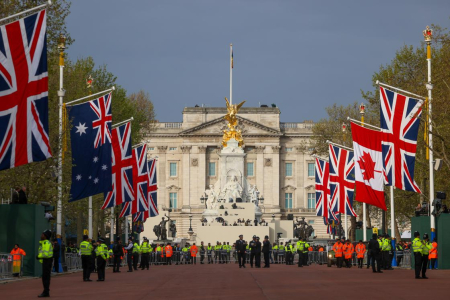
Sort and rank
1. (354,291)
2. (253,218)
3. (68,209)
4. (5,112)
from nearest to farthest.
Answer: (354,291) → (5,112) → (68,209) → (253,218)

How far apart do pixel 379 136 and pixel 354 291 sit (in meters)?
17.1

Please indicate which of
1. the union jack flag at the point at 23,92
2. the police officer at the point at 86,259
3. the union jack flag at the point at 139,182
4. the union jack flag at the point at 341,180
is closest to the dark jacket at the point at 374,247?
the police officer at the point at 86,259

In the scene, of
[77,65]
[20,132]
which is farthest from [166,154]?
[20,132]

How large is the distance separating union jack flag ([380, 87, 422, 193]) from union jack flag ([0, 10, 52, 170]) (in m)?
15.5

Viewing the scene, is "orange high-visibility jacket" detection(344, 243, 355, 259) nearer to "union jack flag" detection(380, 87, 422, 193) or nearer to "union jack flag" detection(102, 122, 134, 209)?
"union jack flag" detection(380, 87, 422, 193)

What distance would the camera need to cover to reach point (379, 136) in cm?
3891

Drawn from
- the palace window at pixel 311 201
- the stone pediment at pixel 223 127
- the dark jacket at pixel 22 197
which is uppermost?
the stone pediment at pixel 223 127

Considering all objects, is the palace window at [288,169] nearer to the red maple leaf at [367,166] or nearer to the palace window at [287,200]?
the palace window at [287,200]

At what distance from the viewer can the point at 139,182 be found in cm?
4975

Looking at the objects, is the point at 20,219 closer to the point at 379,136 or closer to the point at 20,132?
the point at 20,132

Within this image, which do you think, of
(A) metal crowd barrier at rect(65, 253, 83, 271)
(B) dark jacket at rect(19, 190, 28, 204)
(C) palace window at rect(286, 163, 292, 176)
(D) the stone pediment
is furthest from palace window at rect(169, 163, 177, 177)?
(B) dark jacket at rect(19, 190, 28, 204)

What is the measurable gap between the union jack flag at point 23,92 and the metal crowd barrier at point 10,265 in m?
6.82

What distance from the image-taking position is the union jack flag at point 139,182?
4931cm

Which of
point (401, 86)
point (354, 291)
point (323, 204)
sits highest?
point (401, 86)
